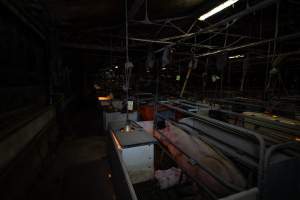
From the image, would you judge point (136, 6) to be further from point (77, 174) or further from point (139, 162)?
point (77, 174)

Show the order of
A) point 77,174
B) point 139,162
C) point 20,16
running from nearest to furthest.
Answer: point 139,162
point 20,16
point 77,174

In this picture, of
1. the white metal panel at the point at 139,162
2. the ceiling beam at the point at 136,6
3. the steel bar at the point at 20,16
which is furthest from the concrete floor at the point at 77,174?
the ceiling beam at the point at 136,6

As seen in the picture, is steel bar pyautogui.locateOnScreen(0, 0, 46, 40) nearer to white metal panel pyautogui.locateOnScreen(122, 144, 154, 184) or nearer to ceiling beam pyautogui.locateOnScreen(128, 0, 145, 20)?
ceiling beam pyautogui.locateOnScreen(128, 0, 145, 20)

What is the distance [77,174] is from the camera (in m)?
3.75

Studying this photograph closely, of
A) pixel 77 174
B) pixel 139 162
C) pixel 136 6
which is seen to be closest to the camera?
pixel 139 162

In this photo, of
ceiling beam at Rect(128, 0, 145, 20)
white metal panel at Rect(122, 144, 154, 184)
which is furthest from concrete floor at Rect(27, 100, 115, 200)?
ceiling beam at Rect(128, 0, 145, 20)

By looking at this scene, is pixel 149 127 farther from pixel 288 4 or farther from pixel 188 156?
pixel 288 4

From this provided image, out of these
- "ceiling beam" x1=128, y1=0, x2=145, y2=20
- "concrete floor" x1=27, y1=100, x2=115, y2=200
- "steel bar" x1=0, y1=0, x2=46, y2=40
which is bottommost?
"concrete floor" x1=27, y1=100, x2=115, y2=200

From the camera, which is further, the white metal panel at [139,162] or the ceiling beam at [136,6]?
the ceiling beam at [136,6]

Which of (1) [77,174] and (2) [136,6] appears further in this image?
(1) [77,174]

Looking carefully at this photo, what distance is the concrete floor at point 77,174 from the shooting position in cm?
312

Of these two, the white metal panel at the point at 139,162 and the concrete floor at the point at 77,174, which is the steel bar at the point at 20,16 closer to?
the white metal panel at the point at 139,162

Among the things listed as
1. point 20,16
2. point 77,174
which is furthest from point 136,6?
point 77,174

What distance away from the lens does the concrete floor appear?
3.12 m
